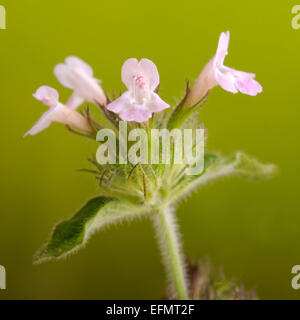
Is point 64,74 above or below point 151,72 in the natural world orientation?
above

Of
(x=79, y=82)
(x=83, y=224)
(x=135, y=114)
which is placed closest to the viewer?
(x=135, y=114)

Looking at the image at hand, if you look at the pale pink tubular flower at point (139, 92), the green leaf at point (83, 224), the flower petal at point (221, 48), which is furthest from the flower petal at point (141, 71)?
the green leaf at point (83, 224)

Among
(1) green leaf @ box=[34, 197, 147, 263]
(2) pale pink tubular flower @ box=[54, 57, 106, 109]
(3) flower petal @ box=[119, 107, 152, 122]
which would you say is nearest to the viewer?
(3) flower petal @ box=[119, 107, 152, 122]

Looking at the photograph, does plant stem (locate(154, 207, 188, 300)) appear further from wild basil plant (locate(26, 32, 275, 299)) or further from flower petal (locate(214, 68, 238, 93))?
flower petal (locate(214, 68, 238, 93))

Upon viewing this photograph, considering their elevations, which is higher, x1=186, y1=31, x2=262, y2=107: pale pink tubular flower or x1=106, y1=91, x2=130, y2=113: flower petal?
x1=186, y1=31, x2=262, y2=107: pale pink tubular flower

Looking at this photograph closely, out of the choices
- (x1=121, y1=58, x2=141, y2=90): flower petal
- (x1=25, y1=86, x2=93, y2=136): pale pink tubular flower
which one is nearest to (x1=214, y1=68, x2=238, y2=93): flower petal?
(x1=121, y1=58, x2=141, y2=90): flower petal

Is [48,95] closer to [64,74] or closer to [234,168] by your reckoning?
[64,74]

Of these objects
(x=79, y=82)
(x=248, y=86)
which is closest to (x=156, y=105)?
(x=248, y=86)
